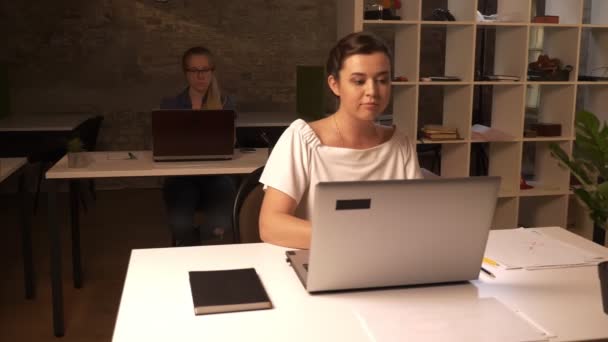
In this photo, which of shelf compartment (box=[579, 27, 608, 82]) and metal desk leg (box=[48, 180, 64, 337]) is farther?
shelf compartment (box=[579, 27, 608, 82])

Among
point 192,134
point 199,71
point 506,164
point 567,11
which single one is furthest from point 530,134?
point 192,134

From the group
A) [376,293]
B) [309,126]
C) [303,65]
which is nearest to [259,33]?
[303,65]

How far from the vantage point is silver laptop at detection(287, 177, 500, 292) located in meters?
1.36

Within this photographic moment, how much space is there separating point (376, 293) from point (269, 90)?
5.72m

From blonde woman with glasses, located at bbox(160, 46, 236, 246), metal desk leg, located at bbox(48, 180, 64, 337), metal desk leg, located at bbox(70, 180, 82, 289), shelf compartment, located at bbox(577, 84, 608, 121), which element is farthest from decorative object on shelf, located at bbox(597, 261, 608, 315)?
shelf compartment, located at bbox(577, 84, 608, 121)

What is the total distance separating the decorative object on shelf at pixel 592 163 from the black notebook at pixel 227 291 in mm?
730

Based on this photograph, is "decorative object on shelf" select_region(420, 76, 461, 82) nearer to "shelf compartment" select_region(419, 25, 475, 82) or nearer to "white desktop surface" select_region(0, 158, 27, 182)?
"shelf compartment" select_region(419, 25, 475, 82)

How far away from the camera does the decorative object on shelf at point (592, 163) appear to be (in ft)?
4.39

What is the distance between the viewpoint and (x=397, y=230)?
1411 millimetres

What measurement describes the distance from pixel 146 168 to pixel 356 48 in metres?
1.58

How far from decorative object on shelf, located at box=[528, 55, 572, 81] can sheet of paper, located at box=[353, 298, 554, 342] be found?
3242mm

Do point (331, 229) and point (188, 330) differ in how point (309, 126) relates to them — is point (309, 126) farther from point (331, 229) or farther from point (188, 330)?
point (188, 330)

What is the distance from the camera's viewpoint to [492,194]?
56.4 inches

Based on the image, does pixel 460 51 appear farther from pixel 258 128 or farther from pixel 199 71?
pixel 258 128
